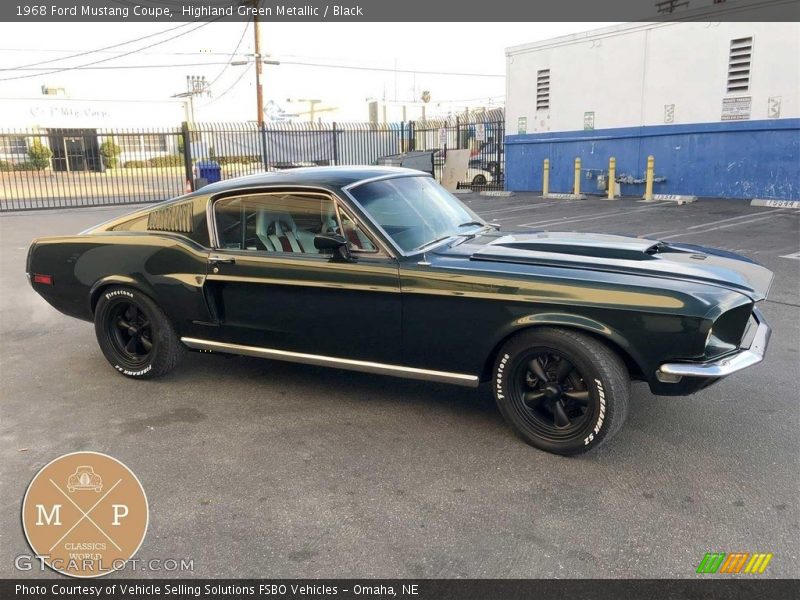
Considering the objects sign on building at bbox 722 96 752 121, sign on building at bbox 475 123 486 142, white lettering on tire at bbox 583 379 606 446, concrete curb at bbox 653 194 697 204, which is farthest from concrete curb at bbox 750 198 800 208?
white lettering on tire at bbox 583 379 606 446

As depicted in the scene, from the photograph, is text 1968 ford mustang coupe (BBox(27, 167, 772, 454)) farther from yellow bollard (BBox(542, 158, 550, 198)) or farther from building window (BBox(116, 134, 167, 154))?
building window (BBox(116, 134, 167, 154))

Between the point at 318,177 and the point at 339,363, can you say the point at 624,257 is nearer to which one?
the point at 339,363

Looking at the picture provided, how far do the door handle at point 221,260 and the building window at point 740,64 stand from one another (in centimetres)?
1557

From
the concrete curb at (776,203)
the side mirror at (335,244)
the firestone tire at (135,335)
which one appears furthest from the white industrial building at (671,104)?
the firestone tire at (135,335)

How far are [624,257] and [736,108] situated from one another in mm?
14770

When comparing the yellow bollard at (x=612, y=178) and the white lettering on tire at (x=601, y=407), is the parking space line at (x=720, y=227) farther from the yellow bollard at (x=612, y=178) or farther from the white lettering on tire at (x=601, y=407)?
the white lettering on tire at (x=601, y=407)

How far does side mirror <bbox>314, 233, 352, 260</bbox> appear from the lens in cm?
386

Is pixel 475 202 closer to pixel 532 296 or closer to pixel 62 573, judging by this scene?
pixel 532 296

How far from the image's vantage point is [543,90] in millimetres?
20469

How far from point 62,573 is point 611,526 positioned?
2.34m

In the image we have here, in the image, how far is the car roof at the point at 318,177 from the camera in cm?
421

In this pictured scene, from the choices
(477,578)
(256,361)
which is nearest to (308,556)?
(477,578)
